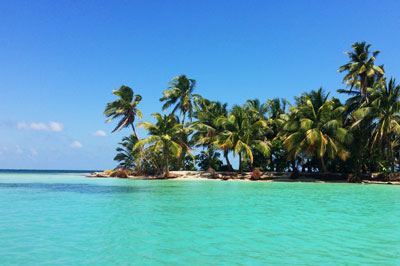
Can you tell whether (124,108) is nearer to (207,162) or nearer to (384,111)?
(207,162)

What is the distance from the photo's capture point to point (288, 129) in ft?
94.6

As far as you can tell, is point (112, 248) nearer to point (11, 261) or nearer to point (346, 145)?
point (11, 261)

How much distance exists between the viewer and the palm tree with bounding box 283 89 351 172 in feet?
86.4

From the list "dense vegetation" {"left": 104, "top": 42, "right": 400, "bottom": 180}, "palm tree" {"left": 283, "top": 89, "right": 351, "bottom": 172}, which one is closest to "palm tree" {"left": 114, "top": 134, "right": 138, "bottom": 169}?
"dense vegetation" {"left": 104, "top": 42, "right": 400, "bottom": 180}

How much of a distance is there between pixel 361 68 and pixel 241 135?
13.7 meters

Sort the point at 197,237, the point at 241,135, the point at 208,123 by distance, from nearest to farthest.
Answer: the point at 197,237, the point at 241,135, the point at 208,123

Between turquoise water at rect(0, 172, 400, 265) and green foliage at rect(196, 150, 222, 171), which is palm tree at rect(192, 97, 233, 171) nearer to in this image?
green foliage at rect(196, 150, 222, 171)

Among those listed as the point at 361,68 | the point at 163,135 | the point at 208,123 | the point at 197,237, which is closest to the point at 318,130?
the point at 361,68

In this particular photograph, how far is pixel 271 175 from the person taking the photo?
3017cm

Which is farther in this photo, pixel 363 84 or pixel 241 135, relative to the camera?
pixel 241 135

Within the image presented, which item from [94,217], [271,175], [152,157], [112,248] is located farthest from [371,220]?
[152,157]

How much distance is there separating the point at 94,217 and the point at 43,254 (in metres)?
3.15

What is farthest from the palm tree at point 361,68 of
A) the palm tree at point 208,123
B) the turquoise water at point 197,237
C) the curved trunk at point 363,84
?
the turquoise water at point 197,237

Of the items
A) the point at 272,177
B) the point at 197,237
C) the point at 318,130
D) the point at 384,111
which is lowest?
the point at 197,237
